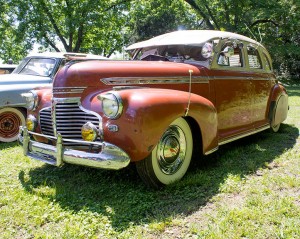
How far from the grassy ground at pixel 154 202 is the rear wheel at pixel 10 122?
5.02 feet

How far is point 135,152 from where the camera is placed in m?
3.02

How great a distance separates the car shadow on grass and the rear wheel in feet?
6.65

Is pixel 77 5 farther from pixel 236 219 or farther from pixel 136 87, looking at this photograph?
pixel 236 219

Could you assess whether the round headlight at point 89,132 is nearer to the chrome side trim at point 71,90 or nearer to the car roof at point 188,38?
the chrome side trim at point 71,90

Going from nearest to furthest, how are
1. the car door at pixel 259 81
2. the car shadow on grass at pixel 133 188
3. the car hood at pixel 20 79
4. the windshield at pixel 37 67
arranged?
the car shadow on grass at pixel 133 188, the car door at pixel 259 81, the car hood at pixel 20 79, the windshield at pixel 37 67

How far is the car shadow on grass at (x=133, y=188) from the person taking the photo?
9.72 ft

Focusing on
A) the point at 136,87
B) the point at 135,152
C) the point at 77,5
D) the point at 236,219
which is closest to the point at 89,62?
the point at 136,87

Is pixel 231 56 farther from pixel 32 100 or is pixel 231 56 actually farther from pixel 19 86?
pixel 19 86

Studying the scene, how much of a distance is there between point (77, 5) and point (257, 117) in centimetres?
1576

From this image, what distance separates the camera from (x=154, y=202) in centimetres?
314

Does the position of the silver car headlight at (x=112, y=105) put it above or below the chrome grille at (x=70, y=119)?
above

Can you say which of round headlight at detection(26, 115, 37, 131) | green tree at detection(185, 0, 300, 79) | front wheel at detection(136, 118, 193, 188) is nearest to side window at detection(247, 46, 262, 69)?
front wheel at detection(136, 118, 193, 188)

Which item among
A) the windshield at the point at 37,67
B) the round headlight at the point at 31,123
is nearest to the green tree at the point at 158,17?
the windshield at the point at 37,67

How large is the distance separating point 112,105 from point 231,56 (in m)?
2.45
